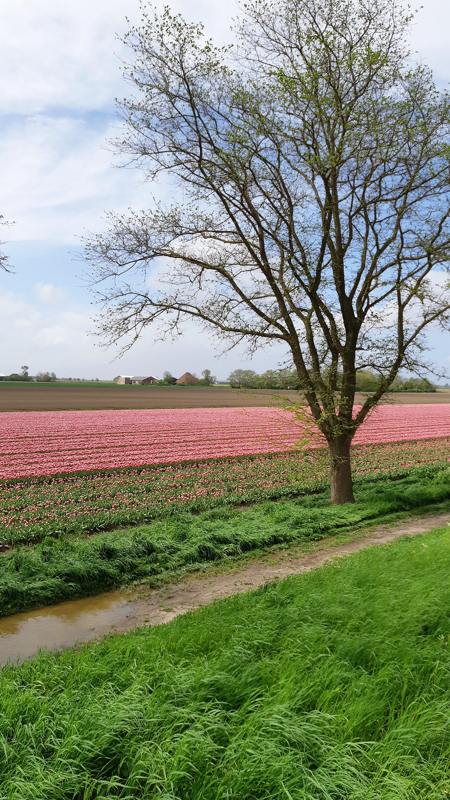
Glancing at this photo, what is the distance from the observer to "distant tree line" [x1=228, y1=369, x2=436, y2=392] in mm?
13562

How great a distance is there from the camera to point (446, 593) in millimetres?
6301

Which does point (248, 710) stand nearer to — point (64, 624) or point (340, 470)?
point (64, 624)

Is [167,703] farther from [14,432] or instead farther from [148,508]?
[14,432]

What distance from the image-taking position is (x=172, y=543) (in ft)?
33.4

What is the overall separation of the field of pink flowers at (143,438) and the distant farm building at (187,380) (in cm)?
6225

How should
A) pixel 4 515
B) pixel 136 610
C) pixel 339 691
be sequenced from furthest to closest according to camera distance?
pixel 4 515, pixel 136 610, pixel 339 691

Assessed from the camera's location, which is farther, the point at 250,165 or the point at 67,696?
the point at 250,165

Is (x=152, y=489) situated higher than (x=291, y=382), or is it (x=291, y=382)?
(x=291, y=382)

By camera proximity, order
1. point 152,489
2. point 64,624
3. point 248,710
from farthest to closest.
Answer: point 152,489, point 64,624, point 248,710

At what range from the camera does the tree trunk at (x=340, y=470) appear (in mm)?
14320

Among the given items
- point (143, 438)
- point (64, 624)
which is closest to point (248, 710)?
point (64, 624)

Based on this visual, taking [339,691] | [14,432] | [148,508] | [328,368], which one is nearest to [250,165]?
[328,368]

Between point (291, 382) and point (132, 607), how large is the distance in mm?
7629

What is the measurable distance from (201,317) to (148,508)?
488cm
